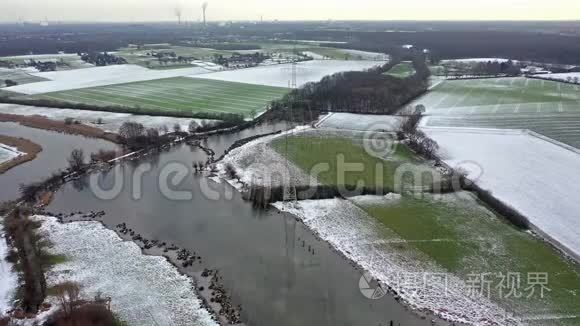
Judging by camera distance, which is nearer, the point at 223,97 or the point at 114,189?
the point at 114,189

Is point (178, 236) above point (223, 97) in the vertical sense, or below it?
below

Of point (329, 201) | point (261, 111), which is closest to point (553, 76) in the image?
point (261, 111)

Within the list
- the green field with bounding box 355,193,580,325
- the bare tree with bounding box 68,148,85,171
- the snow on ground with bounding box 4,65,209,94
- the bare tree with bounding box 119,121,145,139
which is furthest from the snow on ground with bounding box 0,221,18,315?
the snow on ground with bounding box 4,65,209,94

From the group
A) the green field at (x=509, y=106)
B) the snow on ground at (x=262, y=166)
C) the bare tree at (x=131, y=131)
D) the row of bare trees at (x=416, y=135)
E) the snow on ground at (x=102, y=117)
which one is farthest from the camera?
the snow on ground at (x=102, y=117)

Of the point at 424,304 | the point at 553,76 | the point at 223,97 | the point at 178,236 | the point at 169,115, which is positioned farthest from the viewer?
the point at 553,76

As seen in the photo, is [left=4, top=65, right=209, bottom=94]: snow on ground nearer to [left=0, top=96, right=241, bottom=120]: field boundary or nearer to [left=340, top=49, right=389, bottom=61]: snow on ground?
[left=0, top=96, right=241, bottom=120]: field boundary

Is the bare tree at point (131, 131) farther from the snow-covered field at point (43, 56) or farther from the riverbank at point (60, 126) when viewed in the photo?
the snow-covered field at point (43, 56)

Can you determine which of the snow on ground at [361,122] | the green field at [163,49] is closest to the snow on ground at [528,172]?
the snow on ground at [361,122]

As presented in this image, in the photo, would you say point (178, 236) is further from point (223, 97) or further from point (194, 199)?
point (223, 97)
